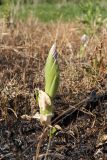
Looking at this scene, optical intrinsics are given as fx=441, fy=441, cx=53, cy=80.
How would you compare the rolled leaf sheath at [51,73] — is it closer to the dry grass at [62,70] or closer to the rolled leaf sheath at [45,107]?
the rolled leaf sheath at [45,107]

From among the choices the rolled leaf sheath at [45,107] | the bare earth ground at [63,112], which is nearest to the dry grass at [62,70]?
the bare earth ground at [63,112]

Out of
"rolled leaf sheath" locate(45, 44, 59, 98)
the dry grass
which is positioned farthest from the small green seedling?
A: the dry grass

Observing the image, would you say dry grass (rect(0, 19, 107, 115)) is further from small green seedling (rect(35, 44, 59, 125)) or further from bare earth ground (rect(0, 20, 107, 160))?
small green seedling (rect(35, 44, 59, 125))

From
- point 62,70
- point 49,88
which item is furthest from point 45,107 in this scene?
point 62,70

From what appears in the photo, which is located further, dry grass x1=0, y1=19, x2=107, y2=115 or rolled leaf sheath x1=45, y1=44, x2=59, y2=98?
dry grass x1=0, y1=19, x2=107, y2=115

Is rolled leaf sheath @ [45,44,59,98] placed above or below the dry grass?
above

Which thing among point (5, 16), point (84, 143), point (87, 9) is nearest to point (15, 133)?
point (84, 143)

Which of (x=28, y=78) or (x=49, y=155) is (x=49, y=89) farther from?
(x=28, y=78)

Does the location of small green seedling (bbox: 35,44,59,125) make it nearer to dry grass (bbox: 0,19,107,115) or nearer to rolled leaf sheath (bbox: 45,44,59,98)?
rolled leaf sheath (bbox: 45,44,59,98)

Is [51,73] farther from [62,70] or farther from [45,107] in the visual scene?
[62,70]

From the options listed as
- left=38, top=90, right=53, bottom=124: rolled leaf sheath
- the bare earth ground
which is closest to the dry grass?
the bare earth ground
